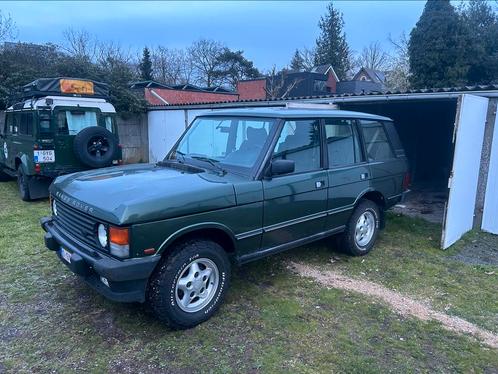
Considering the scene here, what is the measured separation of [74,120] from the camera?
8.40 metres

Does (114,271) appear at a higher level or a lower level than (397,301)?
higher

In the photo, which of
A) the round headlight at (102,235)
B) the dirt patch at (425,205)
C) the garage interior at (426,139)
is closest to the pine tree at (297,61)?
the garage interior at (426,139)

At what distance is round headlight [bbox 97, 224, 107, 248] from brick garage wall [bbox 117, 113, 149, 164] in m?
11.8

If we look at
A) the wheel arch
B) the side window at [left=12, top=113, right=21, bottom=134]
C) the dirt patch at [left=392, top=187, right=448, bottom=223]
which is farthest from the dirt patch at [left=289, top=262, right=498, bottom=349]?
the side window at [left=12, top=113, right=21, bottom=134]

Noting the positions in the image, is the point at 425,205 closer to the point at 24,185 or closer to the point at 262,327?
the point at 262,327

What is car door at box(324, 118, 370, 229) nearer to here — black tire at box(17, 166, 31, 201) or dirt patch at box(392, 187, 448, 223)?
dirt patch at box(392, 187, 448, 223)

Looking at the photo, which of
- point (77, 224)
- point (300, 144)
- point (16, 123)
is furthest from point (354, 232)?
point (16, 123)

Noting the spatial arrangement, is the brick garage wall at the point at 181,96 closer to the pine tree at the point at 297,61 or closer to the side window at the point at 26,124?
the side window at the point at 26,124

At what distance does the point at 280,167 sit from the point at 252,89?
91.8 feet

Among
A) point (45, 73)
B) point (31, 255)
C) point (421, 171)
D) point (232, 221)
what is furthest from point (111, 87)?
point (232, 221)

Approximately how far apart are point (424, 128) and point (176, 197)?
12.9 m

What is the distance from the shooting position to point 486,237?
21.2ft

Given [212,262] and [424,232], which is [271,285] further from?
[424,232]

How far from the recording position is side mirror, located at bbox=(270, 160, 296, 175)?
3.75m
